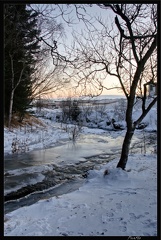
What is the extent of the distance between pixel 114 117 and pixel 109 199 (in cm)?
1836

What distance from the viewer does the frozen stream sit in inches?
208

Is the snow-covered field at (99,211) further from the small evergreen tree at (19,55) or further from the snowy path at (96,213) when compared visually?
the small evergreen tree at (19,55)

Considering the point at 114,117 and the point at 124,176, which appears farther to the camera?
the point at 114,117

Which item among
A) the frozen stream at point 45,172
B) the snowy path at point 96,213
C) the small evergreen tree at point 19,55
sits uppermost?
the small evergreen tree at point 19,55

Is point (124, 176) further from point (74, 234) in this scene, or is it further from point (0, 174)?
point (0, 174)

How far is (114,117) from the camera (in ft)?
74.3

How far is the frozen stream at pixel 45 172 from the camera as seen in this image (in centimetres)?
528

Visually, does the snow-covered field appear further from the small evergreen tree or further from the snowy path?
the small evergreen tree

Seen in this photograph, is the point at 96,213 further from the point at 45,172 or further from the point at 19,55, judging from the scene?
the point at 19,55

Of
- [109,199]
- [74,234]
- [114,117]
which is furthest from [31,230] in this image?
[114,117]

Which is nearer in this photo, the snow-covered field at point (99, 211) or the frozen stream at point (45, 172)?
the snow-covered field at point (99, 211)

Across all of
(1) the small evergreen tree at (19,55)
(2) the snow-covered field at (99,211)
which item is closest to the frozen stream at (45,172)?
(2) the snow-covered field at (99,211)

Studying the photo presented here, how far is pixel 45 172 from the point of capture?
→ 274 inches

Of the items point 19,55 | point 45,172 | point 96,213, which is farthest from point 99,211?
point 19,55
